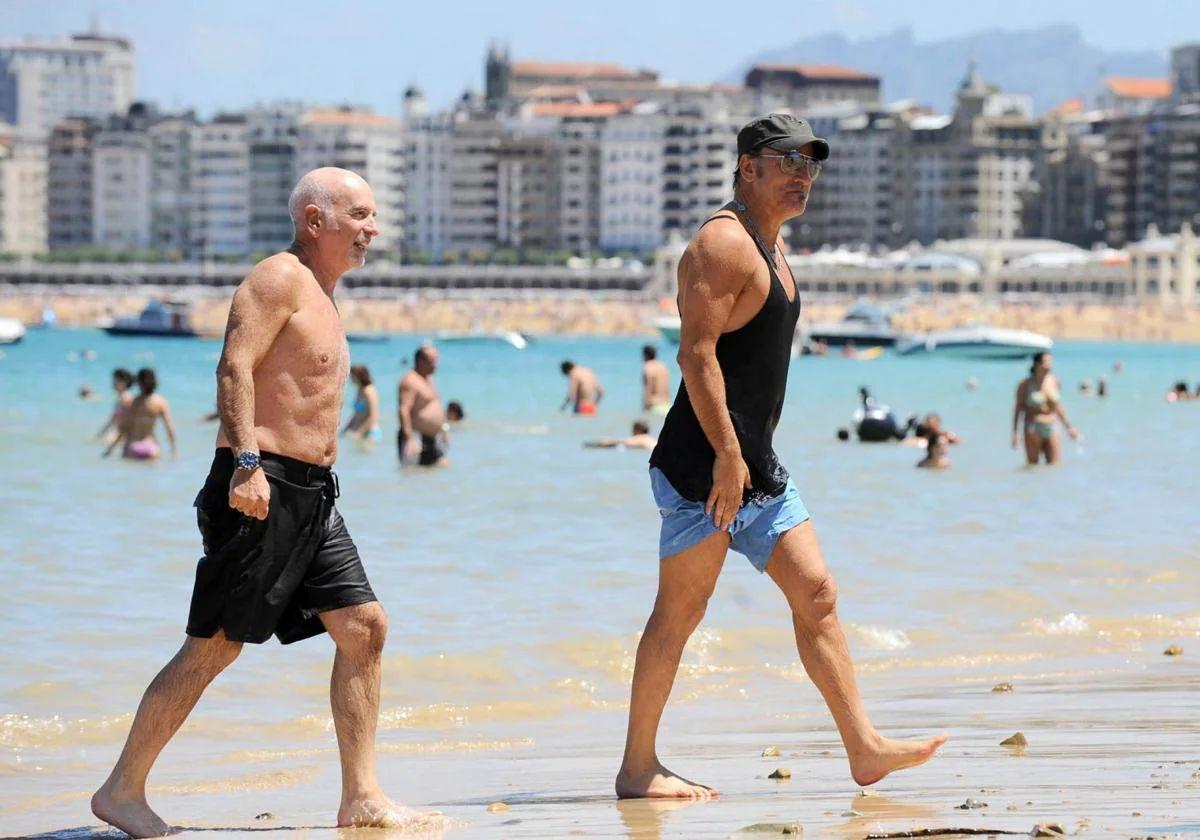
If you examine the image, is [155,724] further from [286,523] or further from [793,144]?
[793,144]

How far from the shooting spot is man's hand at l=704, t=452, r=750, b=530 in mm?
6027

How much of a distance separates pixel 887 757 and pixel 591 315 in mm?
127457

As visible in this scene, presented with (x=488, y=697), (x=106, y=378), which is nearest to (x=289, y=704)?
(x=488, y=697)

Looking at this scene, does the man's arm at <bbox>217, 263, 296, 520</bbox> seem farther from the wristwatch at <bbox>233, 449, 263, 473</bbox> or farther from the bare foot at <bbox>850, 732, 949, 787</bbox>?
the bare foot at <bbox>850, 732, 949, 787</bbox>

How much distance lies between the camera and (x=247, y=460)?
5656 mm

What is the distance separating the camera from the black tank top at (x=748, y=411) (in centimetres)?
613

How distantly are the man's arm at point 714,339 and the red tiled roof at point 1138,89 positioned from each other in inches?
7205

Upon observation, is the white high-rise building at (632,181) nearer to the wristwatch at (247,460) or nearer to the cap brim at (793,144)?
the cap brim at (793,144)

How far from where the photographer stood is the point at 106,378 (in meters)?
65.4

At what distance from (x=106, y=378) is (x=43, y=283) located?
4088 inches

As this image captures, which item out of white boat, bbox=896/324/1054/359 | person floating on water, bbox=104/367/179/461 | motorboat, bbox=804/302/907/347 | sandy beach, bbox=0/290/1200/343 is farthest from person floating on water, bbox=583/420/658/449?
sandy beach, bbox=0/290/1200/343

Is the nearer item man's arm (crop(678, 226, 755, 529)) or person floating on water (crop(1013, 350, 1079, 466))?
man's arm (crop(678, 226, 755, 529))

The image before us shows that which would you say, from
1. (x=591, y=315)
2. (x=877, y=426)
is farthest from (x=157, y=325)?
(x=877, y=426)

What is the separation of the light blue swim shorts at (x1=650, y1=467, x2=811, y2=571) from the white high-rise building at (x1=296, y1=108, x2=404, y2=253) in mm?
169440
